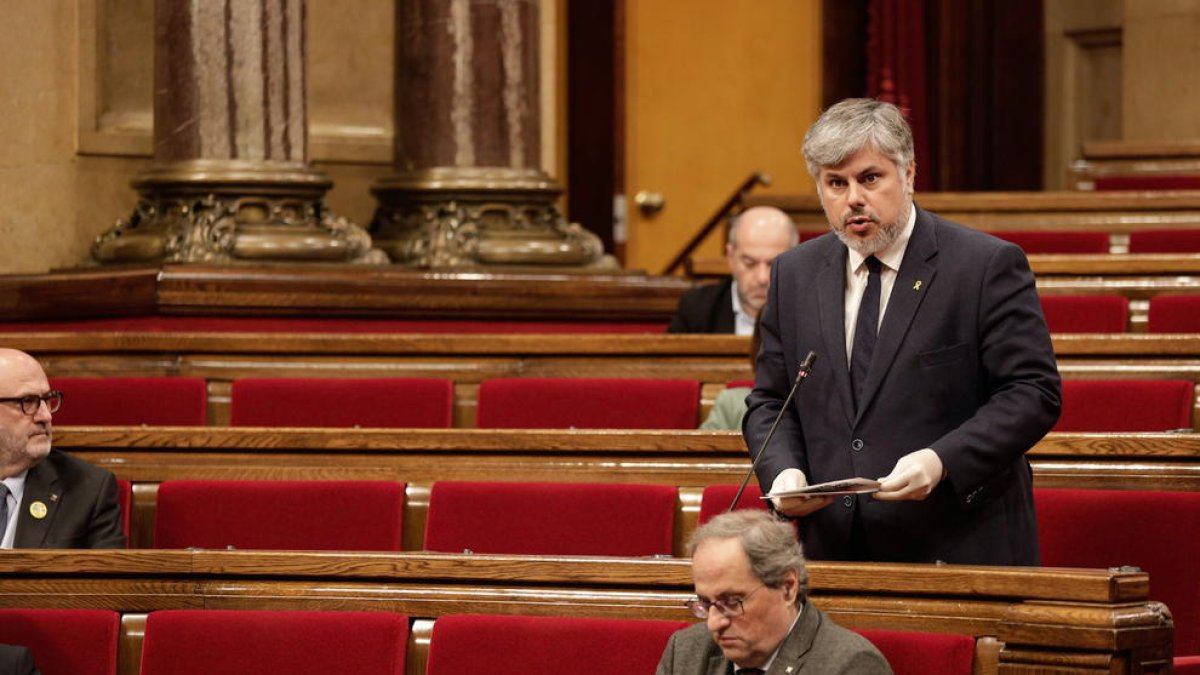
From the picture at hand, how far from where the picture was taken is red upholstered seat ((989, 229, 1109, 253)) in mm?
5156

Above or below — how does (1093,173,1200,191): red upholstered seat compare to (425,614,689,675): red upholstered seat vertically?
above

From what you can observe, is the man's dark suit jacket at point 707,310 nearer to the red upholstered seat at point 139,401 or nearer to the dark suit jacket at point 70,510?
the red upholstered seat at point 139,401

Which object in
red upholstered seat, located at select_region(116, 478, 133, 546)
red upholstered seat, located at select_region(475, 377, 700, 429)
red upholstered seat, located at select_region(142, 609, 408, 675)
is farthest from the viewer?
red upholstered seat, located at select_region(475, 377, 700, 429)

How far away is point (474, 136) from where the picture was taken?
4688 millimetres

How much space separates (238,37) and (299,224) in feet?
1.37

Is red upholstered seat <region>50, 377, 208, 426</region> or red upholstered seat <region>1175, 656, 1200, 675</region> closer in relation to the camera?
red upholstered seat <region>1175, 656, 1200, 675</region>

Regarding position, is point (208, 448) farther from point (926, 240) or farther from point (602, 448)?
point (926, 240)

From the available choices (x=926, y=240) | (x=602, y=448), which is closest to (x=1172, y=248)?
(x=602, y=448)

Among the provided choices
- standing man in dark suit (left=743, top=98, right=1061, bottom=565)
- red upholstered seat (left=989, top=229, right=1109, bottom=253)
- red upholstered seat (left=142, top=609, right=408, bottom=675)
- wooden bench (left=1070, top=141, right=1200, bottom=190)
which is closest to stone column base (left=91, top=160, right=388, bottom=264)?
red upholstered seat (left=989, top=229, right=1109, bottom=253)

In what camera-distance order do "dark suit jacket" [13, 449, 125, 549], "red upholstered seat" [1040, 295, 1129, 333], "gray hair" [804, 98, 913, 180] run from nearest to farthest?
"gray hair" [804, 98, 913, 180], "dark suit jacket" [13, 449, 125, 549], "red upholstered seat" [1040, 295, 1129, 333]

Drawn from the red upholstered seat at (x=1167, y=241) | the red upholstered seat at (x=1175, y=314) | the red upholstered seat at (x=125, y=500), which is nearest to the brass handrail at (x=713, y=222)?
the red upholstered seat at (x=1167, y=241)

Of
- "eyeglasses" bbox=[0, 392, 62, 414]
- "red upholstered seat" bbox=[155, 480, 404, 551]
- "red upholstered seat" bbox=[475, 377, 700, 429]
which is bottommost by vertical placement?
"red upholstered seat" bbox=[155, 480, 404, 551]

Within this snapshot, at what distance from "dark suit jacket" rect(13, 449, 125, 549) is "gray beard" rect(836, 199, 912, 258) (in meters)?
1.21

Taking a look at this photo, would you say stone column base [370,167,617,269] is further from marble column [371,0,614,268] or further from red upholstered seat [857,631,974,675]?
red upholstered seat [857,631,974,675]
